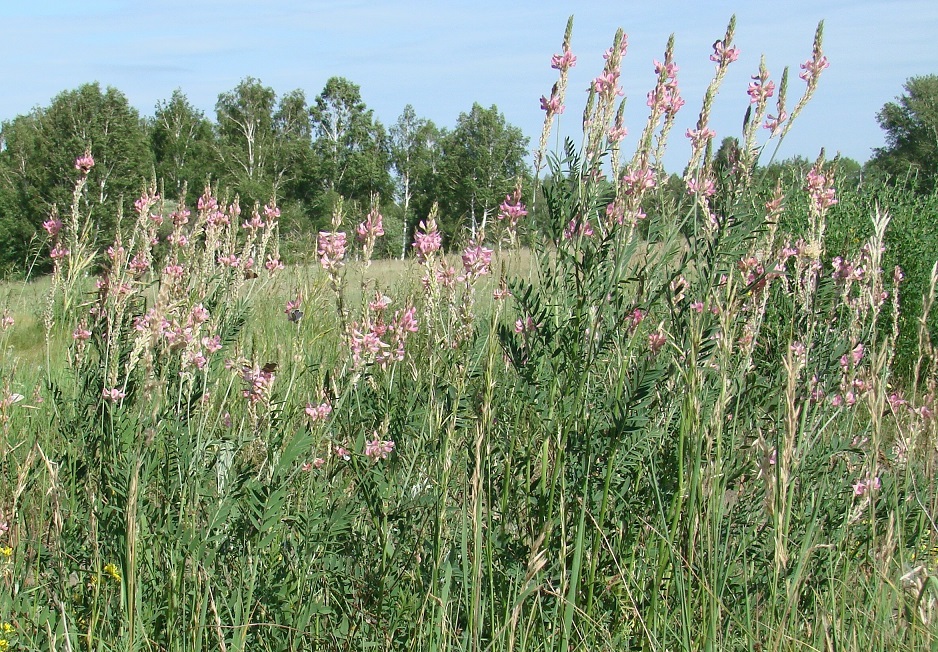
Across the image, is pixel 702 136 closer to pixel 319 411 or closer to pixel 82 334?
pixel 319 411

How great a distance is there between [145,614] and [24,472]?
46 centimetres

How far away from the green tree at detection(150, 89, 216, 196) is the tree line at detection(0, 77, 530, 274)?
100 millimetres

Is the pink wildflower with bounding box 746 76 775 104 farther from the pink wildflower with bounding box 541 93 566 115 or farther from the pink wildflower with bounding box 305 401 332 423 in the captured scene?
the pink wildflower with bounding box 305 401 332 423

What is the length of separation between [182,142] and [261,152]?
6.90 m

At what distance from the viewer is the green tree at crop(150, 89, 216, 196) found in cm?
5688

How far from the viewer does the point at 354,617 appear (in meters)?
2.03

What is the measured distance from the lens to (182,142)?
2322 inches

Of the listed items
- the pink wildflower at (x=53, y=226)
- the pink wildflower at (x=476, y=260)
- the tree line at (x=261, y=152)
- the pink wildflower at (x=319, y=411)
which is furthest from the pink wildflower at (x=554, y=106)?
the tree line at (x=261, y=152)

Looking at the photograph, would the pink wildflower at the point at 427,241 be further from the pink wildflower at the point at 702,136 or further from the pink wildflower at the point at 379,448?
the pink wildflower at the point at 702,136

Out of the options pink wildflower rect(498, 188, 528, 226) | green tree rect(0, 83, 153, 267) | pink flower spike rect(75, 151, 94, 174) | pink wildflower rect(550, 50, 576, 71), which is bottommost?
pink wildflower rect(498, 188, 528, 226)

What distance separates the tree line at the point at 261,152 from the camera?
49656mm

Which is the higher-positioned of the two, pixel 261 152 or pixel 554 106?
pixel 261 152

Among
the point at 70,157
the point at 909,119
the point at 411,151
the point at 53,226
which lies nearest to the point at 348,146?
the point at 411,151

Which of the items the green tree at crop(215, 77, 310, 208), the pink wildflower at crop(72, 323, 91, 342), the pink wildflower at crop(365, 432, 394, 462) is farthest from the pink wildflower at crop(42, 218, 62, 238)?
the green tree at crop(215, 77, 310, 208)
